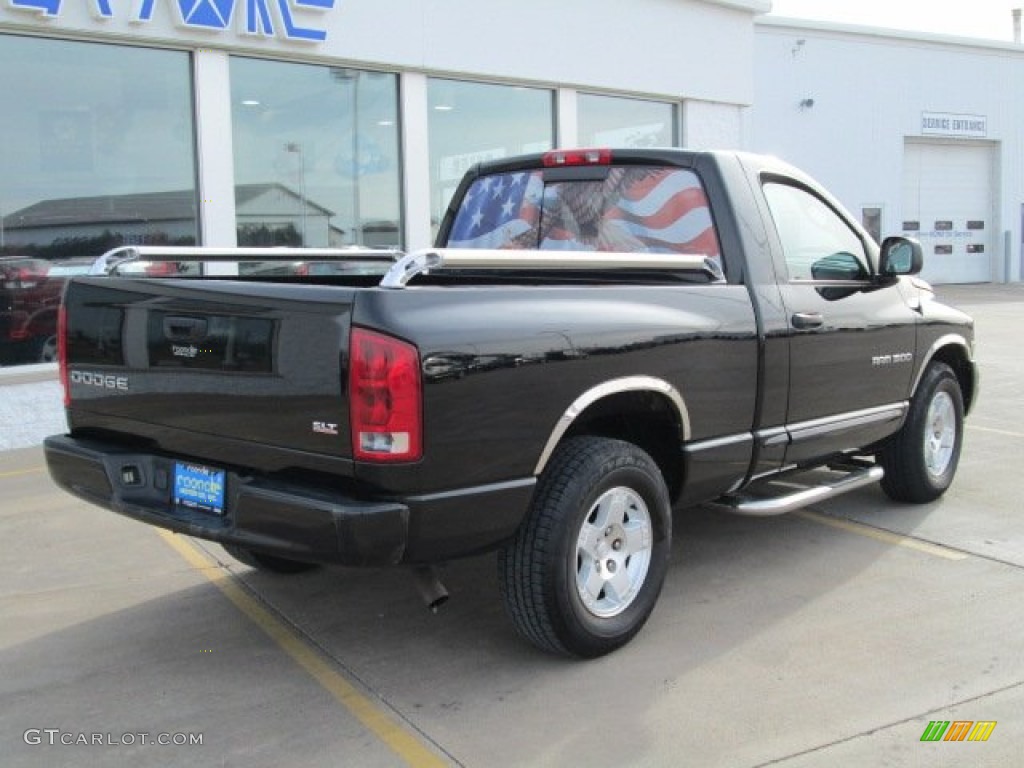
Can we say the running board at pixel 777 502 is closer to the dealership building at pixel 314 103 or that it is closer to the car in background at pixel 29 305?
the car in background at pixel 29 305

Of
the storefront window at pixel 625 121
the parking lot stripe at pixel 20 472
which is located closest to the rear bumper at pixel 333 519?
the parking lot stripe at pixel 20 472

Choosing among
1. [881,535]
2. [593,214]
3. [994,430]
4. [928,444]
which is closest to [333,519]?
[593,214]

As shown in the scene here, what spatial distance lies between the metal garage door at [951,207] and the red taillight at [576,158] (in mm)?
24562

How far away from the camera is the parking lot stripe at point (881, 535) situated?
524 cm

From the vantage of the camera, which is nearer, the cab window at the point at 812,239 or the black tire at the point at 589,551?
the black tire at the point at 589,551

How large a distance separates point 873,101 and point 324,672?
25.5 meters

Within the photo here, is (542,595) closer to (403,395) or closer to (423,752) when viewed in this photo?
(423,752)

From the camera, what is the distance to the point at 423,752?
3285 millimetres

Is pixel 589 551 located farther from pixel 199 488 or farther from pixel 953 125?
pixel 953 125

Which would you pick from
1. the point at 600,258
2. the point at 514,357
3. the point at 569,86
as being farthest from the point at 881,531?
the point at 569,86

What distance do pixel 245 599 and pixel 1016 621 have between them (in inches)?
131

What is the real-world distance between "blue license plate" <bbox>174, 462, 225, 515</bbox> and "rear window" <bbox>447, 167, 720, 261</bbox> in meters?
2.17

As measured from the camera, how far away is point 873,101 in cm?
2608

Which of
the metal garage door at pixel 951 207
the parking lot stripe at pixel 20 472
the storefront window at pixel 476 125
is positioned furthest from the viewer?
the metal garage door at pixel 951 207
